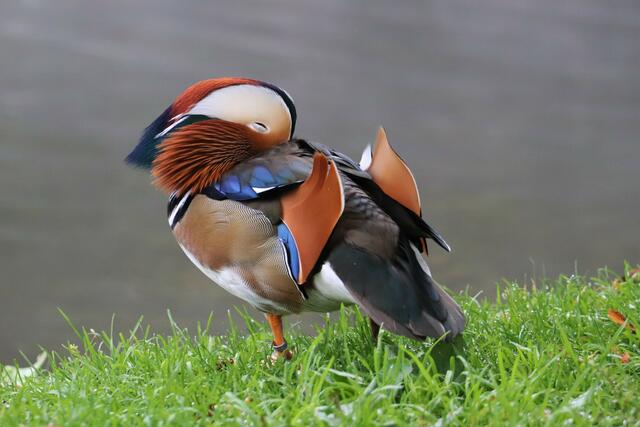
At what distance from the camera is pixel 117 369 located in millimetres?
2283

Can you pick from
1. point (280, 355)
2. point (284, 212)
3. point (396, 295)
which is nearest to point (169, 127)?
point (284, 212)

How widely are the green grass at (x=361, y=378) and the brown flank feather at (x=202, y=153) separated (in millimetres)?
445

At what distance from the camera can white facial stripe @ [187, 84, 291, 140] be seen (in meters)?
2.20

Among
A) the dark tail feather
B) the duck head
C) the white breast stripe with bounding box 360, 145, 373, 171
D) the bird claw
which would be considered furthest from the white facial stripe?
the bird claw

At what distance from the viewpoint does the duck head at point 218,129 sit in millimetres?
2186

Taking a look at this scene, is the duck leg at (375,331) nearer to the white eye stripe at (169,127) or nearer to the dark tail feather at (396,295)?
the dark tail feather at (396,295)

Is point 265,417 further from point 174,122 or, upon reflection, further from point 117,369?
point 174,122

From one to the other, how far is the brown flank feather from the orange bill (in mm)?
295

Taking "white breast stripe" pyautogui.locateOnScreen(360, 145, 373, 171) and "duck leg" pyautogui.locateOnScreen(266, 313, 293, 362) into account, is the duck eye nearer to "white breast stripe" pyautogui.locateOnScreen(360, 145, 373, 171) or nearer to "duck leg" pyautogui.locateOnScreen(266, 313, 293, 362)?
"white breast stripe" pyautogui.locateOnScreen(360, 145, 373, 171)

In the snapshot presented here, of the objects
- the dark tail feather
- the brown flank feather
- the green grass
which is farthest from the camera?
the brown flank feather

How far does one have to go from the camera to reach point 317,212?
76.4 inches

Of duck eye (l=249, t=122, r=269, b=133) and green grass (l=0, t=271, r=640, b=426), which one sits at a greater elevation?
duck eye (l=249, t=122, r=269, b=133)

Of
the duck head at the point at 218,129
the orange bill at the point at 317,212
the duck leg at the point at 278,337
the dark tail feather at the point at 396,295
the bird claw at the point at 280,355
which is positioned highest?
the duck head at the point at 218,129

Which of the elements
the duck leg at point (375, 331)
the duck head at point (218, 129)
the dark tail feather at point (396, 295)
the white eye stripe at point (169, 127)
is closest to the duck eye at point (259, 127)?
the duck head at point (218, 129)
